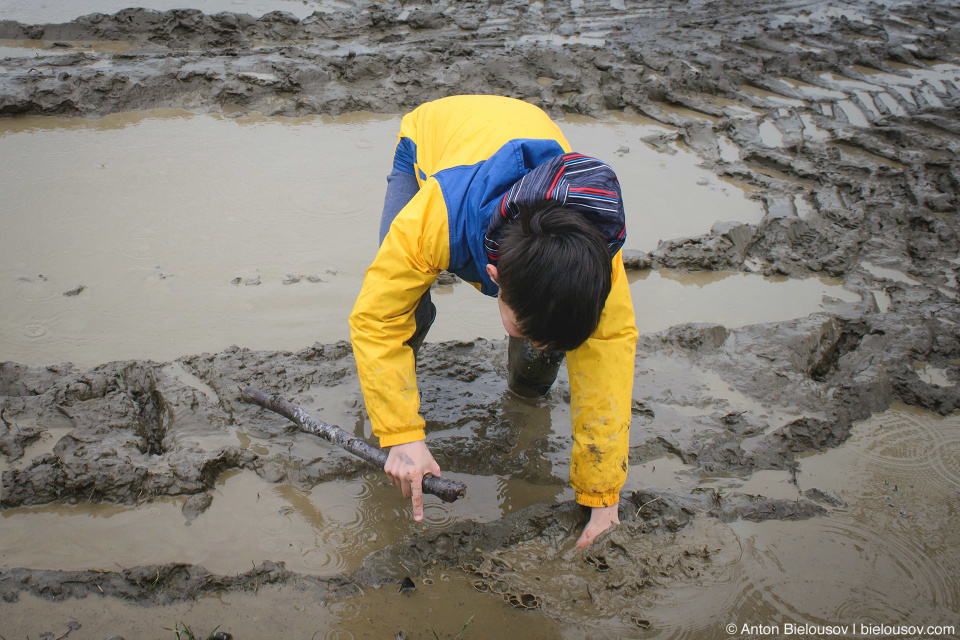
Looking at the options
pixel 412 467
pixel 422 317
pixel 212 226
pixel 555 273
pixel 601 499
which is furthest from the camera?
pixel 212 226

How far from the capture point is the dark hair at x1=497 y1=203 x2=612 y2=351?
1.23m

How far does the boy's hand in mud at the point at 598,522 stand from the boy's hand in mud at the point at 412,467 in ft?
1.67

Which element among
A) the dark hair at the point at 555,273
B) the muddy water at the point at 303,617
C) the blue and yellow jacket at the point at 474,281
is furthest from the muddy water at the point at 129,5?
the dark hair at the point at 555,273

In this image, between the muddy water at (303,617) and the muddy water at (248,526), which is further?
the muddy water at (248,526)

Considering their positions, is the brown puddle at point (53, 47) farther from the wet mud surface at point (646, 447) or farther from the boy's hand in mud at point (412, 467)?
the boy's hand in mud at point (412, 467)

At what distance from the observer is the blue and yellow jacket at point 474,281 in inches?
58.8

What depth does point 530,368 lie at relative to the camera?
2283 millimetres

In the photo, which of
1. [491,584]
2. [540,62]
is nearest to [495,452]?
[491,584]

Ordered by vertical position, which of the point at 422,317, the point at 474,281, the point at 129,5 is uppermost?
the point at 129,5

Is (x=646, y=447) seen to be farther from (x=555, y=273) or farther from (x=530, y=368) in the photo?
(x=555, y=273)

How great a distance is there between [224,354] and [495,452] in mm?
1195

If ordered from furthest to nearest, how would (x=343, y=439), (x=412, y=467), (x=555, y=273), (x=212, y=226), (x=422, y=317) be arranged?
(x=212, y=226) < (x=422, y=317) < (x=343, y=439) < (x=412, y=467) < (x=555, y=273)

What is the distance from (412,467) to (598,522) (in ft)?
1.93

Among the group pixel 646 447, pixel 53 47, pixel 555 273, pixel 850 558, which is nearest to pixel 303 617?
pixel 555 273
